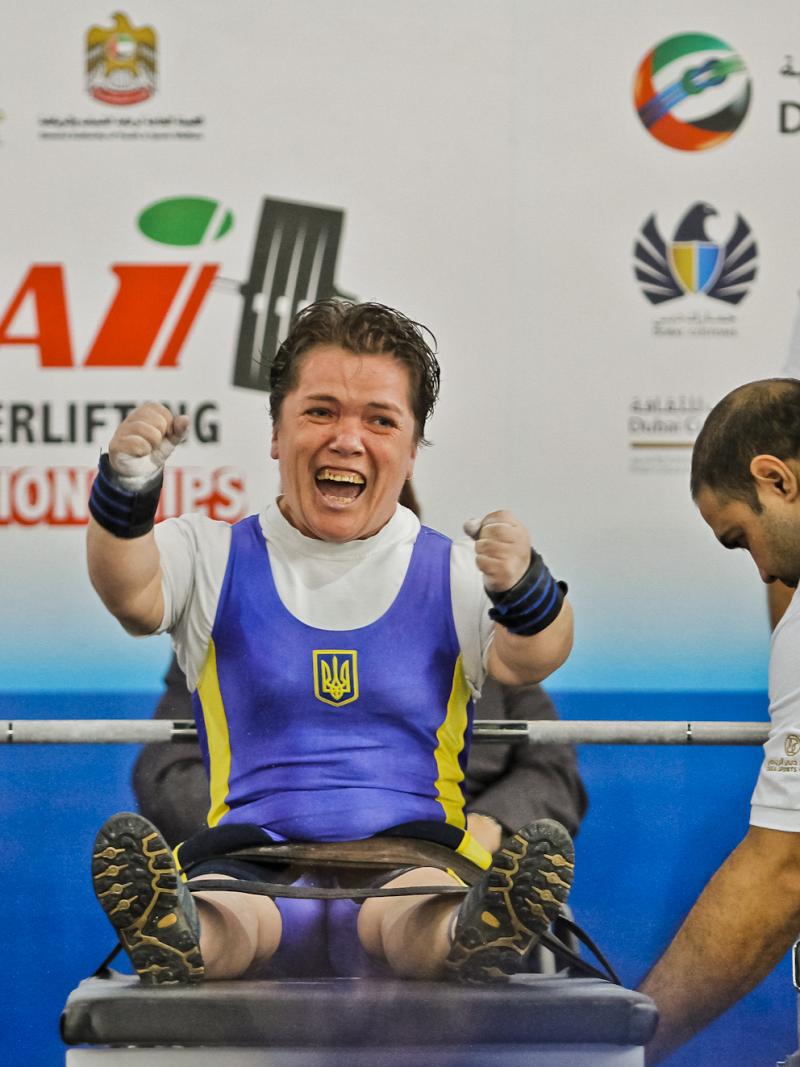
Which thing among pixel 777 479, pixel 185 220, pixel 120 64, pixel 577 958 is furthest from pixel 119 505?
pixel 120 64

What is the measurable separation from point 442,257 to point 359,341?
1.94 ft

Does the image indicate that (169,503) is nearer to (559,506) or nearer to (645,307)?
(559,506)

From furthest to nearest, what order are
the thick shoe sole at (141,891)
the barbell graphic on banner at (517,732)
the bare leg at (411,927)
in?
the barbell graphic on banner at (517,732)
the bare leg at (411,927)
the thick shoe sole at (141,891)

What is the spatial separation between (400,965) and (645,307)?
1080 millimetres

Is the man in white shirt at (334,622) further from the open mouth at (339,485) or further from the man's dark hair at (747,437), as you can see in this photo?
the man's dark hair at (747,437)

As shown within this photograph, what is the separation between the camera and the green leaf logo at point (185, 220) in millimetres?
1968

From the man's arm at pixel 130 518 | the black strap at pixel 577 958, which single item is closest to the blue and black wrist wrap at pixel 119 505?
the man's arm at pixel 130 518

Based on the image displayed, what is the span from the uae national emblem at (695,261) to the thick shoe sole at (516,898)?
3.49 ft

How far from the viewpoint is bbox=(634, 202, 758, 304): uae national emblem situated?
1988 millimetres

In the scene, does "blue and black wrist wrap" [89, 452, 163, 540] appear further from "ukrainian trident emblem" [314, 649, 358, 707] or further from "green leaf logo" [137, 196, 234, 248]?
"green leaf logo" [137, 196, 234, 248]

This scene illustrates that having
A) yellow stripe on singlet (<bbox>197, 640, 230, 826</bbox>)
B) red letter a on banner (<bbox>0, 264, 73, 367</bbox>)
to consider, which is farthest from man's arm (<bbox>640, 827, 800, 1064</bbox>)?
red letter a on banner (<bbox>0, 264, 73, 367</bbox>)

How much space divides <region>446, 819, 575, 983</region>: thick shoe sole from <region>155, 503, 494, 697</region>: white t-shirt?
321 mm

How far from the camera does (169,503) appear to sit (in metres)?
2.00

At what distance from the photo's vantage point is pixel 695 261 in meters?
2.00
